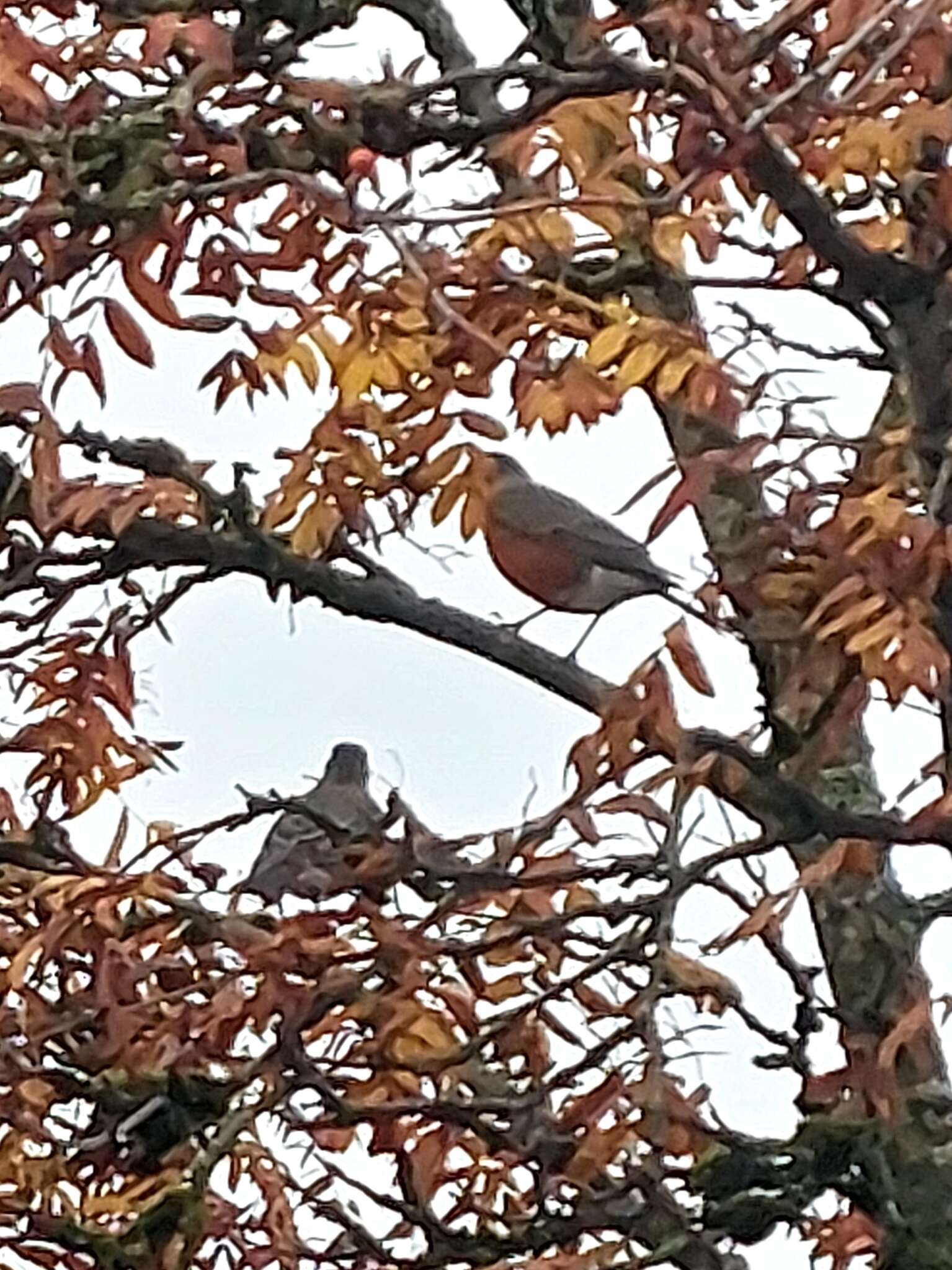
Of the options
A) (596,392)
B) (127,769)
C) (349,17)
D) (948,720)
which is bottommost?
(948,720)

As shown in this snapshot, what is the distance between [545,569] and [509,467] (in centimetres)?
13

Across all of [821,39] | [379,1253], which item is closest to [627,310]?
[821,39]

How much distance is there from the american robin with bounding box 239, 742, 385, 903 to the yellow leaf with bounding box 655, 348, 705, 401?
415 mm

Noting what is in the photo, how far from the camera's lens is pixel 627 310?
41.6 inches

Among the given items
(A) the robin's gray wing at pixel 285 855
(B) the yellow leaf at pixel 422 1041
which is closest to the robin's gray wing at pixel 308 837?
(A) the robin's gray wing at pixel 285 855

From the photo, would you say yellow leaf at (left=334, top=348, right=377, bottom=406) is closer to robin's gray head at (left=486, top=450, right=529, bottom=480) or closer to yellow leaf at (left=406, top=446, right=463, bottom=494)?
yellow leaf at (left=406, top=446, right=463, bottom=494)

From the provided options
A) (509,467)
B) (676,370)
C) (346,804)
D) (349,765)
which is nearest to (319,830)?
(346,804)

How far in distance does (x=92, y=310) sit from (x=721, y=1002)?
0.63 metres

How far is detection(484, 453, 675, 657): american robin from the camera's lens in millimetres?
1607

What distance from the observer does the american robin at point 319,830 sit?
1.42m

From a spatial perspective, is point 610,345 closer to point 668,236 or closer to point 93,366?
point 668,236

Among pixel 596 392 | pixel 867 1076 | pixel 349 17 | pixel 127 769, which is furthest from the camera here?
pixel 127 769

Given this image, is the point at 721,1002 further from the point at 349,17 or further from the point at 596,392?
the point at 349,17

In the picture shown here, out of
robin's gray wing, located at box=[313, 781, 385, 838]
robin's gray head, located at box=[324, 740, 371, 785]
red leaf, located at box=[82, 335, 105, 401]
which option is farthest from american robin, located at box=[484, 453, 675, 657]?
red leaf, located at box=[82, 335, 105, 401]
